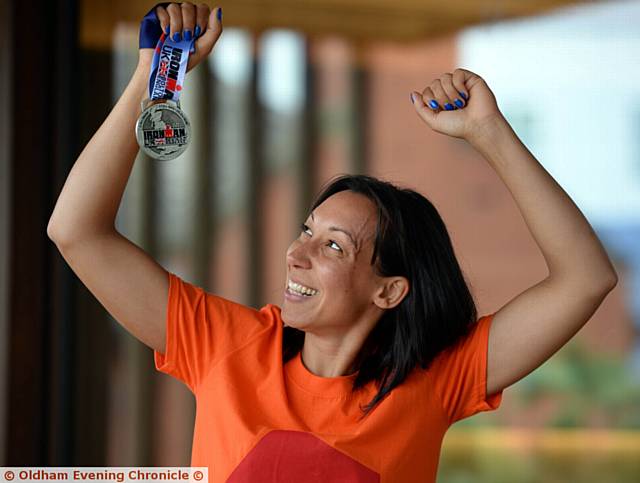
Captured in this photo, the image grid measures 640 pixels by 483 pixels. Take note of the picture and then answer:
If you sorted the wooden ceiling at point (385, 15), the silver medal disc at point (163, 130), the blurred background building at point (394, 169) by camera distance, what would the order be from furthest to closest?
the wooden ceiling at point (385, 15) < the blurred background building at point (394, 169) < the silver medal disc at point (163, 130)

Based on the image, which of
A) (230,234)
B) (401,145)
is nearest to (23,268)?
(230,234)

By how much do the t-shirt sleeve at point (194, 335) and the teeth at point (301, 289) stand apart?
Answer: 0.10m

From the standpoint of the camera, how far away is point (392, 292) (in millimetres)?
1544

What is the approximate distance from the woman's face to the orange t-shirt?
0.27ft

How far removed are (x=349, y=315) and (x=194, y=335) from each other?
24 cm

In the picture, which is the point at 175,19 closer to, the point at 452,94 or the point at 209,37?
the point at 209,37

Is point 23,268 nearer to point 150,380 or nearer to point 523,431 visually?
point 150,380

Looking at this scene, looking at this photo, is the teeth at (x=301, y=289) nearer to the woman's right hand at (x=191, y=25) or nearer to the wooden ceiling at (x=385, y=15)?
the woman's right hand at (x=191, y=25)

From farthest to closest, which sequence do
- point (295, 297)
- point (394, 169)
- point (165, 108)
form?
point (394, 169) → point (295, 297) → point (165, 108)

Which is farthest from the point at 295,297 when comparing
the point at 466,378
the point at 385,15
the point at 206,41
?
the point at 385,15

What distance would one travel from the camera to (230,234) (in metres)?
3.12

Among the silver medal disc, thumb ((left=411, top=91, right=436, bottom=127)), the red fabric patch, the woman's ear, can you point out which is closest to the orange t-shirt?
the red fabric patch

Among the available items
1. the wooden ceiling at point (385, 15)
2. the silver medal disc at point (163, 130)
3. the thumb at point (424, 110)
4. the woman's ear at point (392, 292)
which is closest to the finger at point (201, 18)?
the silver medal disc at point (163, 130)

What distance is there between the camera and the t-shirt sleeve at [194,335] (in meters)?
1.47
